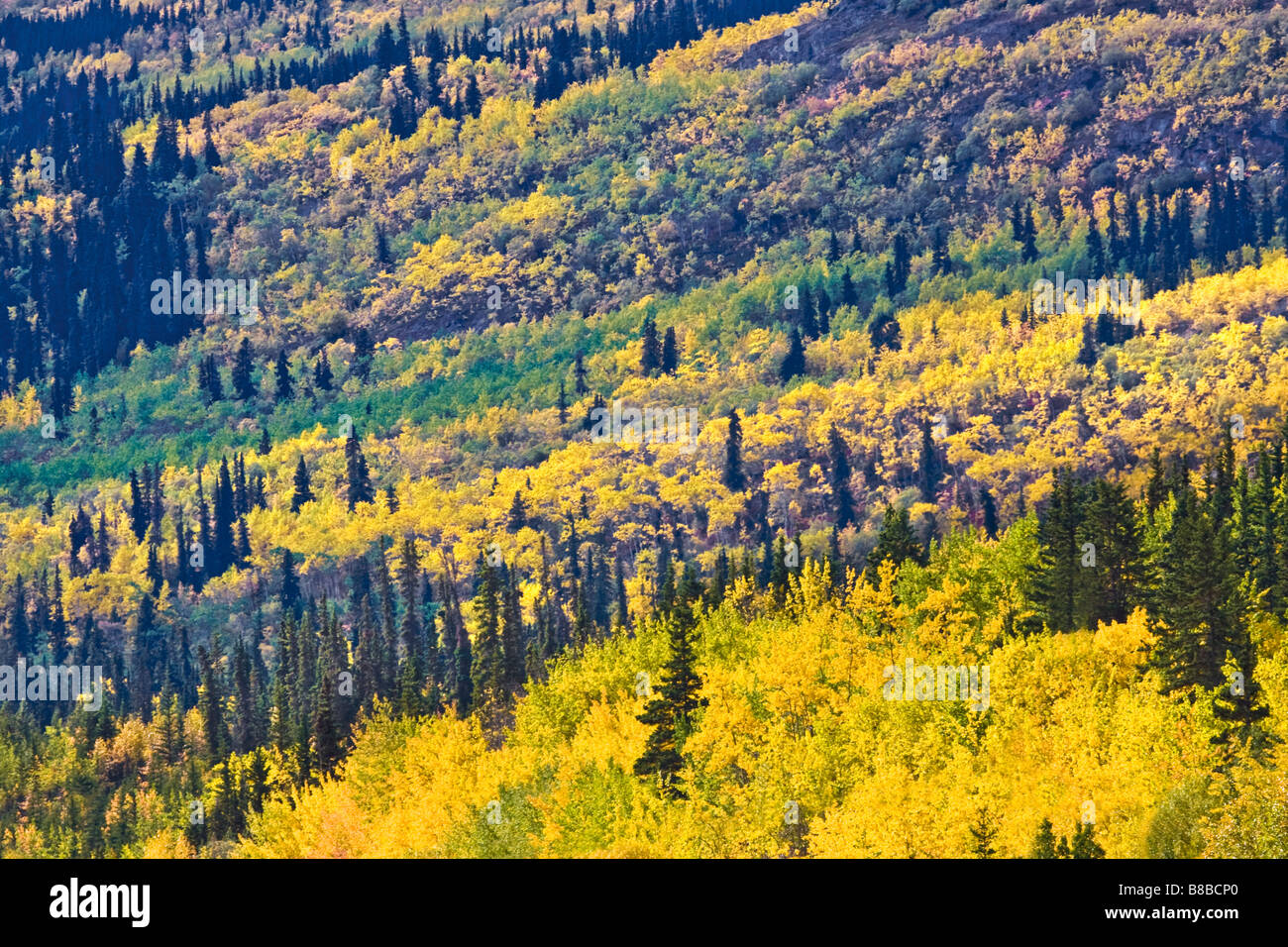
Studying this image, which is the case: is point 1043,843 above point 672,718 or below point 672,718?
above

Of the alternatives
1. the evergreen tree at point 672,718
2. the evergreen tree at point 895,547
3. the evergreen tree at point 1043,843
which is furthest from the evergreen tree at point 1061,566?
the evergreen tree at point 1043,843

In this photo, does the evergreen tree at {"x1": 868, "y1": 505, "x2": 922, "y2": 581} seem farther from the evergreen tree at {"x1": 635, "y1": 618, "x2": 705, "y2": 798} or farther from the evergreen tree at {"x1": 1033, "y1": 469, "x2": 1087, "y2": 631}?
the evergreen tree at {"x1": 635, "y1": 618, "x2": 705, "y2": 798}

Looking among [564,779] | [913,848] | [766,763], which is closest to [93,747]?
[564,779]

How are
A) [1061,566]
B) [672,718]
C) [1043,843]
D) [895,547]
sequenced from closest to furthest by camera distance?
[1043,843], [672,718], [1061,566], [895,547]

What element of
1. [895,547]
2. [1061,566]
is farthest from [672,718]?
[895,547]

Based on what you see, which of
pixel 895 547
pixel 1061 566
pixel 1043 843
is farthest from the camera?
pixel 895 547

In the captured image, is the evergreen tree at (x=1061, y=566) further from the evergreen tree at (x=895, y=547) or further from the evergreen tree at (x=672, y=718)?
the evergreen tree at (x=672, y=718)

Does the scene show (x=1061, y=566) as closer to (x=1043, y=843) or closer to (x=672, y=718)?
(x=672, y=718)

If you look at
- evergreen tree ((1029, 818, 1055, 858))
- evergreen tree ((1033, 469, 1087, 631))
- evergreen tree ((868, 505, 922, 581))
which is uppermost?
evergreen tree ((1029, 818, 1055, 858))

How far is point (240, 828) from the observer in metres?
153

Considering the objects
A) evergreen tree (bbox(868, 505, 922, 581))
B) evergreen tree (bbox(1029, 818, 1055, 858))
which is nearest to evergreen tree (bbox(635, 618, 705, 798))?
evergreen tree (bbox(1029, 818, 1055, 858))
